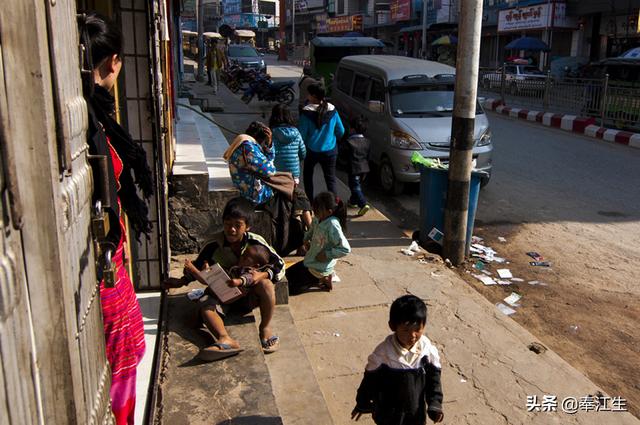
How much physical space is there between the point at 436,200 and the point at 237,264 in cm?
313

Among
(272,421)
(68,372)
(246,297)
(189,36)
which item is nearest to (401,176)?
(246,297)

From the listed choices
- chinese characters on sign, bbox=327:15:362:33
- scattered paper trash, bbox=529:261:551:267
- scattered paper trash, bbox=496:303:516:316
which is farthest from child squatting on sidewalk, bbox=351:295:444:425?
chinese characters on sign, bbox=327:15:362:33

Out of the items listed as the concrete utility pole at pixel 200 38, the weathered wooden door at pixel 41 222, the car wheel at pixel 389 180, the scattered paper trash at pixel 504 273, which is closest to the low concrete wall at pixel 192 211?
the scattered paper trash at pixel 504 273

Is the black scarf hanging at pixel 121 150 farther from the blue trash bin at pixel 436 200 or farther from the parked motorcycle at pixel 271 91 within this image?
the parked motorcycle at pixel 271 91

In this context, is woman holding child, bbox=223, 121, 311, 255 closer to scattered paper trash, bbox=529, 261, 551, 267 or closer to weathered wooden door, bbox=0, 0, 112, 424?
scattered paper trash, bbox=529, 261, 551, 267

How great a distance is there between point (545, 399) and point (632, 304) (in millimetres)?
2117

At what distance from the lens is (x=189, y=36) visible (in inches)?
1827

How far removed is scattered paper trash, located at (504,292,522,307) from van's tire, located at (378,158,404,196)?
3279mm

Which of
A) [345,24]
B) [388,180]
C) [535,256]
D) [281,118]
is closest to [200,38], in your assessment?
[388,180]

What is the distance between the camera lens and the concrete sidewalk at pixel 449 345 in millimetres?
3607

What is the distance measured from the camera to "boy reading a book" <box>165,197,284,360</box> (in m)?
3.61

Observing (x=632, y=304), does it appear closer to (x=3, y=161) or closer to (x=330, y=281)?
(x=330, y=281)

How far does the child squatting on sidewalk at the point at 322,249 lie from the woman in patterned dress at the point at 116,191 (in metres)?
2.43

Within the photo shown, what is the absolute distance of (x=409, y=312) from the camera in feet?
8.79
